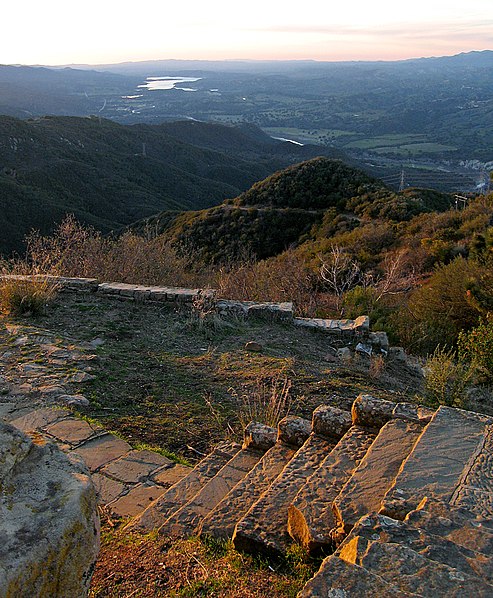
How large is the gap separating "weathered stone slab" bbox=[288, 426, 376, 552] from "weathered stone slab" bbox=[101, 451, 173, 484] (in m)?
1.17

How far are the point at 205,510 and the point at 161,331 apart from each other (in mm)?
3439

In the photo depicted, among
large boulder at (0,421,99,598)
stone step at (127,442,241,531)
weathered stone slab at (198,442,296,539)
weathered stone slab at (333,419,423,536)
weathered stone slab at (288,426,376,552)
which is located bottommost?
stone step at (127,442,241,531)

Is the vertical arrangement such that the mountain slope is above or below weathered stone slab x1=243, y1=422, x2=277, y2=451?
below

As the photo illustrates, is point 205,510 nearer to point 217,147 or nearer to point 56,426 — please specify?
point 56,426

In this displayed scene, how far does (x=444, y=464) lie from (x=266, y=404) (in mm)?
1784

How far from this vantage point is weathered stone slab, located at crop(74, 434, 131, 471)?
3.53m

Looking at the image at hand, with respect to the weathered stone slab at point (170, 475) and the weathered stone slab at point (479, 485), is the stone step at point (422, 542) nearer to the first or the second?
the weathered stone slab at point (479, 485)

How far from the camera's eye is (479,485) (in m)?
2.53

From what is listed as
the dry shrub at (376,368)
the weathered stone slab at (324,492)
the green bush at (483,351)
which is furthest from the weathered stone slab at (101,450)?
the green bush at (483,351)

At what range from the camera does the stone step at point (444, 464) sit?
2416 mm

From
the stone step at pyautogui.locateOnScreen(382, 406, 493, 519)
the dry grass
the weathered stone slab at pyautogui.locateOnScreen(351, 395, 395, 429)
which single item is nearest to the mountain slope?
the weathered stone slab at pyautogui.locateOnScreen(351, 395, 395, 429)

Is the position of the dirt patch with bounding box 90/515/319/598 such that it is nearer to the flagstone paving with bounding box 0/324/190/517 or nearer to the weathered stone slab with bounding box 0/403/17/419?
the flagstone paving with bounding box 0/324/190/517

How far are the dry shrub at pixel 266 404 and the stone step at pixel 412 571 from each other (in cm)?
188

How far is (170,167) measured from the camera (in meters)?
63.0
